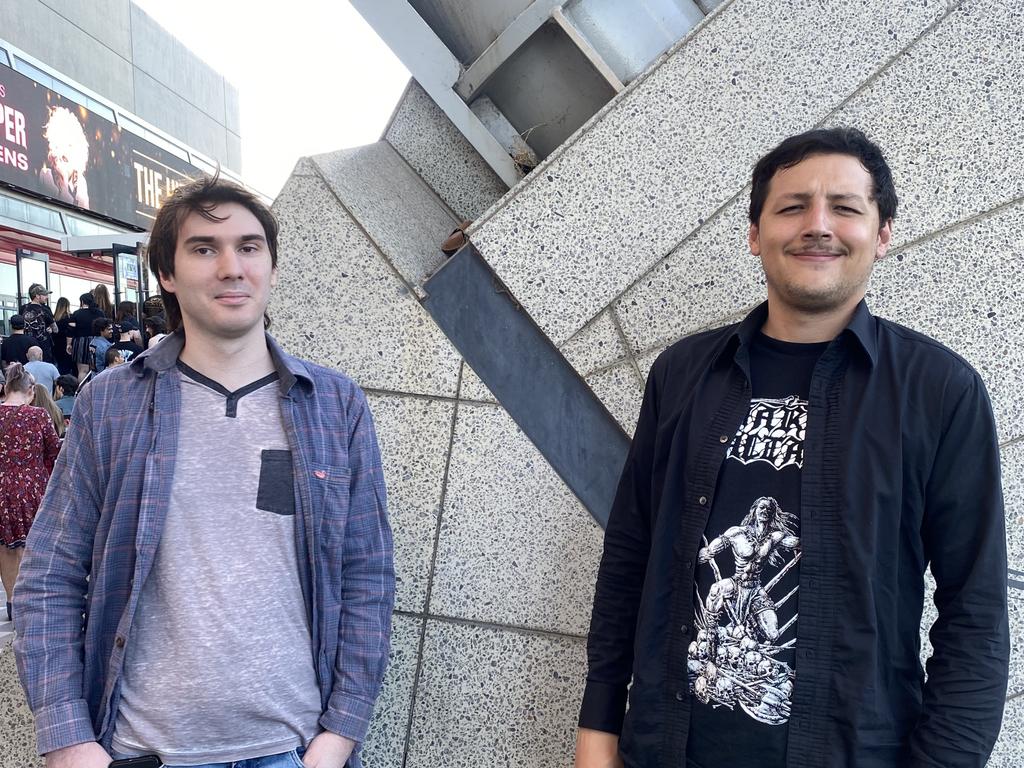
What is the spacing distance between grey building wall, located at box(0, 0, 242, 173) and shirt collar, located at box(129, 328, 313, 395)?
2488 centimetres

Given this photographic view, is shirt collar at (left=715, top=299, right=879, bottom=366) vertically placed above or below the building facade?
below

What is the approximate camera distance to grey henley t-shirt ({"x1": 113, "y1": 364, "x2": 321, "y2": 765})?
1.77 metres

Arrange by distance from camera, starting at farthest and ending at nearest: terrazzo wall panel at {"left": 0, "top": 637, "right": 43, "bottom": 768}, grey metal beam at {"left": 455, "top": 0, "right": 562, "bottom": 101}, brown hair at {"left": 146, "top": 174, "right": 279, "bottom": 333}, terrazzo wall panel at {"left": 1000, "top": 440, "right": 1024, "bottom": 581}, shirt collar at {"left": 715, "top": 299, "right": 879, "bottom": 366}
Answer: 1. grey metal beam at {"left": 455, "top": 0, "right": 562, "bottom": 101}
2. terrazzo wall panel at {"left": 0, "top": 637, "right": 43, "bottom": 768}
3. terrazzo wall panel at {"left": 1000, "top": 440, "right": 1024, "bottom": 581}
4. brown hair at {"left": 146, "top": 174, "right": 279, "bottom": 333}
5. shirt collar at {"left": 715, "top": 299, "right": 879, "bottom": 366}

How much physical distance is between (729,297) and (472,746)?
1689 millimetres

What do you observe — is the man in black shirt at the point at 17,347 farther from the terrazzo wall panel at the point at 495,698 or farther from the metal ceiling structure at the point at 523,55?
the terrazzo wall panel at the point at 495,698

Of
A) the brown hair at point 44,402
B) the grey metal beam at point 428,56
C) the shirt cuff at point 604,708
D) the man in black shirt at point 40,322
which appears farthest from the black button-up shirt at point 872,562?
the man in black shirt at point 40,322

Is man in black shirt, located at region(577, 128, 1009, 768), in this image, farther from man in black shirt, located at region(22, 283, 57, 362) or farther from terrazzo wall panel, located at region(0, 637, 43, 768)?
man in black shirt, located at region(22, 283, 57, 362)

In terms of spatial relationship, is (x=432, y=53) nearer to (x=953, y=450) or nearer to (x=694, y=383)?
(x=694, y=383)

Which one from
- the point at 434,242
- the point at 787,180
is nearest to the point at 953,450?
the point at 787,180

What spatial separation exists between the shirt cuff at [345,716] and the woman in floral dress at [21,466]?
15.4 ft

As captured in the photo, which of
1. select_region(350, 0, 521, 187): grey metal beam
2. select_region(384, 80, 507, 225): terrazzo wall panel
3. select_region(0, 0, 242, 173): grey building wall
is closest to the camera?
select_region(350, 0, 521, 187): grey metal beam

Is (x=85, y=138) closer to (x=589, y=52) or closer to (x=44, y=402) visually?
(x=44, y=402)

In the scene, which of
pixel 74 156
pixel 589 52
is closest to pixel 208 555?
pixel 589 52

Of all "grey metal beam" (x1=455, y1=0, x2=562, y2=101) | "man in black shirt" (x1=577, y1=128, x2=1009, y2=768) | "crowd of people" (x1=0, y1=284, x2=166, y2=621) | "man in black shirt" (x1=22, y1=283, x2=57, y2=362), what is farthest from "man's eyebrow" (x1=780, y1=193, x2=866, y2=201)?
"man in black shirt" (x1=22, y1=283, x2=57, y2=362)
